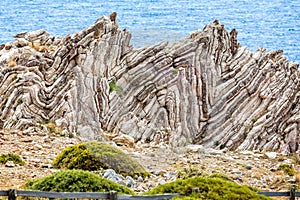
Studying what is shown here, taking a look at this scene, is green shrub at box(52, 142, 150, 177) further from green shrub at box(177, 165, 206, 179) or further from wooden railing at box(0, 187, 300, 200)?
wooden railing at box(0, 187, 300, 200)

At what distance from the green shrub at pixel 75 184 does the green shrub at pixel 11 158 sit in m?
4.72

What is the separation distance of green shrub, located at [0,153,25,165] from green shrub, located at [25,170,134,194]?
472cm

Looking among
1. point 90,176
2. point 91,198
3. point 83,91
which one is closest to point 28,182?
point 90,176

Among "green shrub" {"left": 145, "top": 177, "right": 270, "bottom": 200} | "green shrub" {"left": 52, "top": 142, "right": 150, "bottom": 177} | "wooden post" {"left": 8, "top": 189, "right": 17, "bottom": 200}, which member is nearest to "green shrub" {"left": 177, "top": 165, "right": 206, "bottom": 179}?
"green shrub" {"left": 52, "top": 142, "right": 150, "bottom": 177}

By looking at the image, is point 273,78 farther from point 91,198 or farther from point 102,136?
point 91,198

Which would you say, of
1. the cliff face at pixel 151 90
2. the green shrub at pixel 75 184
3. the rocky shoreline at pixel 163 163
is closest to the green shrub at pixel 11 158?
the rocky shoreline at pixel 163 163

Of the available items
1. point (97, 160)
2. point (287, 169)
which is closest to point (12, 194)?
point (97, 160)

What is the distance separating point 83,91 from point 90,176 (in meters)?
13.1

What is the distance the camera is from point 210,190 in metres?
15.4

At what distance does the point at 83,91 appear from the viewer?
30.3m

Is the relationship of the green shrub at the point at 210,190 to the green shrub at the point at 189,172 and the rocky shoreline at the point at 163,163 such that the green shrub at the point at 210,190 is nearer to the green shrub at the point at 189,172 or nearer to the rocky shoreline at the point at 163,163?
the rocky shoreline at the point at 163,163

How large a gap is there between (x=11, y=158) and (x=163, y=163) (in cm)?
543

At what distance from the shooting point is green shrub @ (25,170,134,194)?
1714 centimetres

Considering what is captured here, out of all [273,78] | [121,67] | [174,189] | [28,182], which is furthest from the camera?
[273,78]
